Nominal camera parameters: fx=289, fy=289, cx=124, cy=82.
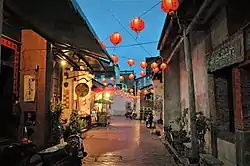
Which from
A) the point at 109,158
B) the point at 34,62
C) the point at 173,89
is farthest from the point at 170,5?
the point at 173,89

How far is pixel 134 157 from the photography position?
10797mm

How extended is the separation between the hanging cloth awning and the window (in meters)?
3.71

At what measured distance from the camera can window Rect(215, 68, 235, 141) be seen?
7.44 meters

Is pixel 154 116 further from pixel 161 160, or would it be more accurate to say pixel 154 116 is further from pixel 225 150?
pixel 225 150

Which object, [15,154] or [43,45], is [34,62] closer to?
[43,45]

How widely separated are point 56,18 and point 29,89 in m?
3.90

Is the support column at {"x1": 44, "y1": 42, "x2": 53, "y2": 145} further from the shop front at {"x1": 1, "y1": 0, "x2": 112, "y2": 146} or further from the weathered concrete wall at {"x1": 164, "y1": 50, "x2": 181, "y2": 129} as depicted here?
the weathered concrete wall at {"x1": 164, "y1": 50, "x2": 181, "y2": 129}

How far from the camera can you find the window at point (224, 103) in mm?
7438

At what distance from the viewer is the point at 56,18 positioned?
6.45 meters

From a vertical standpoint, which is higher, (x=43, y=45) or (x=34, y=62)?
(x=43, y=45)

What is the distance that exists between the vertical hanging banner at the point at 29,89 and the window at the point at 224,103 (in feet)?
19.0

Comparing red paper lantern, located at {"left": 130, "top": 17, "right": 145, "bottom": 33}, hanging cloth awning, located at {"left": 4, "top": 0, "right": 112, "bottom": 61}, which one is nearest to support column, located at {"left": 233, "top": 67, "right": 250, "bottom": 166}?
hanging cloth awning, located at {"left": 4, "top": 0, "right": 112, "bottom": 61}

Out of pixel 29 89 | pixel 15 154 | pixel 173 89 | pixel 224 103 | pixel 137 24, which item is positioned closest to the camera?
pixel 15 154

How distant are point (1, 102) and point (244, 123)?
622 centimetres
